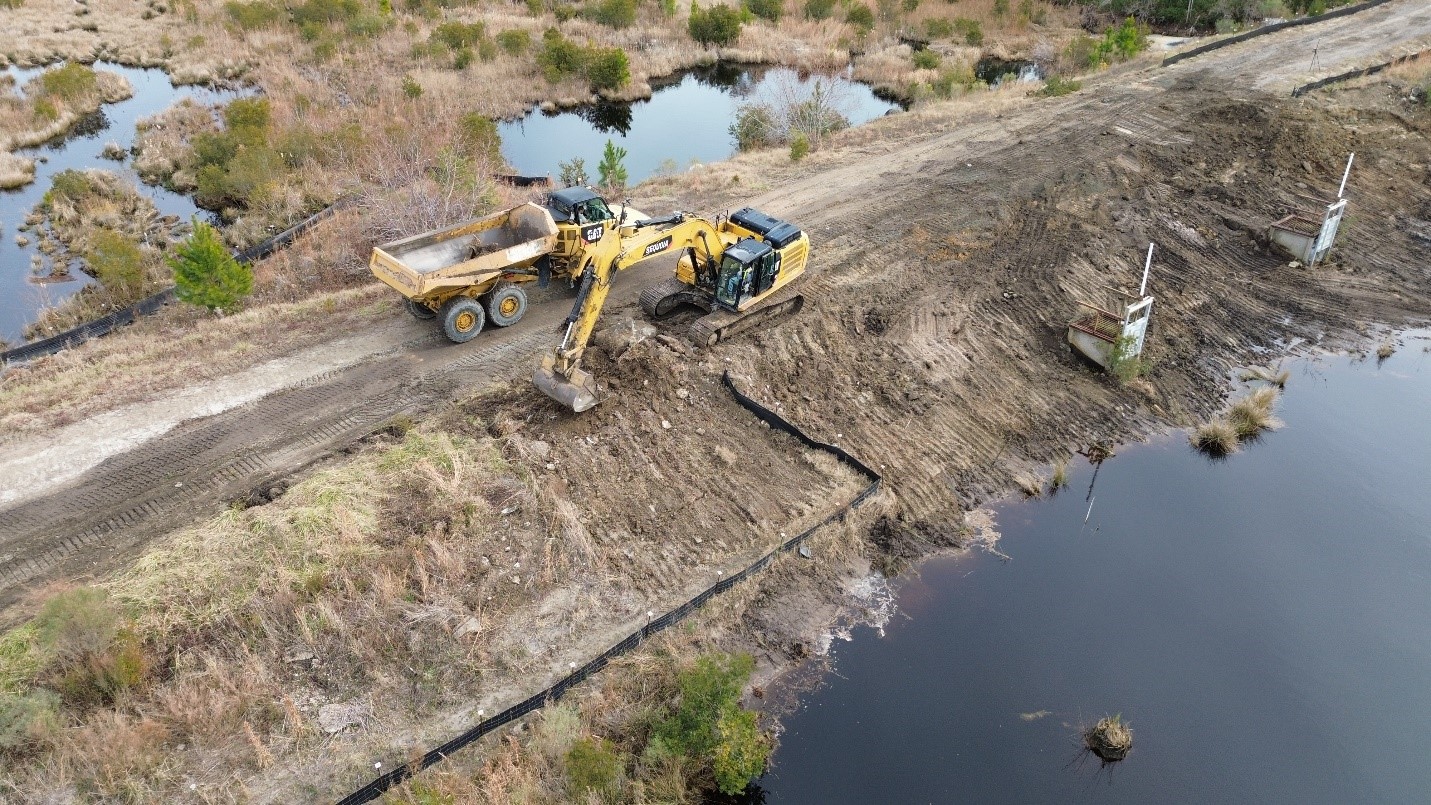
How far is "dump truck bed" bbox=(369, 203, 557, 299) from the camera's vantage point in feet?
47.7

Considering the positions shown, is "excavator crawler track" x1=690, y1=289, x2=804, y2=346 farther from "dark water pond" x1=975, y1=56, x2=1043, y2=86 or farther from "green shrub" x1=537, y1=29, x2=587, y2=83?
"dark water pond" x1=975, y1=56, x2=1043, y2=86

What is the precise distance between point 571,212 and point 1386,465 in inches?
599

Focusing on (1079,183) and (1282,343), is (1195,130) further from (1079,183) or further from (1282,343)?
(1282,343)

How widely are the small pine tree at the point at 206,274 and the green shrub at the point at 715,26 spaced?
2747cm

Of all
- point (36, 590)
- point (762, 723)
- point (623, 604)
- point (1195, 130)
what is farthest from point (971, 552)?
point (1195, 130)

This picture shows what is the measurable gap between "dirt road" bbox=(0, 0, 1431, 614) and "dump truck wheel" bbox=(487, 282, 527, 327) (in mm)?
297

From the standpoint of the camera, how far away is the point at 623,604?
37.1 ft

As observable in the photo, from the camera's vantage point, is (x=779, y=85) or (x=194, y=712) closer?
(x=194, y=712)

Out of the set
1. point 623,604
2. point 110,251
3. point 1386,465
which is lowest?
point 1386,465

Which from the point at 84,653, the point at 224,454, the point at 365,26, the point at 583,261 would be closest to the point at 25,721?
the point at 84,653

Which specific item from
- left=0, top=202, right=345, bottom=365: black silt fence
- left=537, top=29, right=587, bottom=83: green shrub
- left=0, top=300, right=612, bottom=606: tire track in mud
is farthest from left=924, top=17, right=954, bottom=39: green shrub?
left=0, top=300, right=612, bottom=606: tire track in mud

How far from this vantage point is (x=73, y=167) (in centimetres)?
2697

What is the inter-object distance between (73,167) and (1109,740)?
31774mm

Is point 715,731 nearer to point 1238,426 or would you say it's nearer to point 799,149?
point 1238,426
